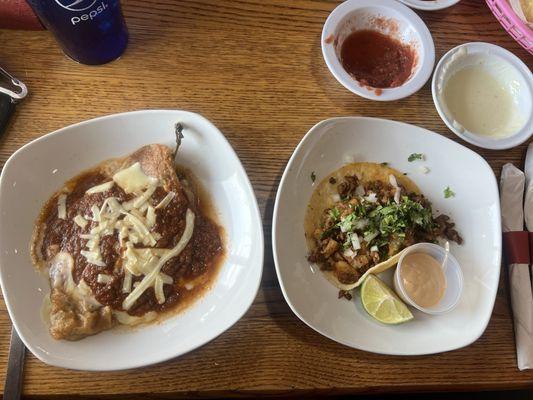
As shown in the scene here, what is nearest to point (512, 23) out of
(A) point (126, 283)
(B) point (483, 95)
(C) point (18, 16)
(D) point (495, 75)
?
(D) point (495, 75)

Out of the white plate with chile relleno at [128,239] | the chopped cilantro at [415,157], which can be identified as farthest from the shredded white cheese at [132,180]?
the chopped cilantro at [415,157]

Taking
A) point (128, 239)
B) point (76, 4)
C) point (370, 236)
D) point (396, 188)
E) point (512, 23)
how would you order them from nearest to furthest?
point (76, 4) < point (128, 239) < point (370, 236) < point (396, 188) < point (512, 23)

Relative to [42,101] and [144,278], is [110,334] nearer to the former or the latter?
[144,278]

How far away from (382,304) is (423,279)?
0.65ft

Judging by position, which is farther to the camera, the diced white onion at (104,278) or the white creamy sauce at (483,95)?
the white creamy sauce at (483,95)

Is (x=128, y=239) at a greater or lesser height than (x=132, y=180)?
lesser

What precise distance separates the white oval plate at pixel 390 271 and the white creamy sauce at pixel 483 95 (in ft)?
0.65

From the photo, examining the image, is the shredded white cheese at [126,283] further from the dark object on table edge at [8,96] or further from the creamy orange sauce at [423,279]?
the creamy orange sauce at [423,279]

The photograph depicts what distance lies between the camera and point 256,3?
6.99ft

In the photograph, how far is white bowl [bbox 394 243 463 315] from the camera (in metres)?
1.77

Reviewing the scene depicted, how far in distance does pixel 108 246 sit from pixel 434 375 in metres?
1.34

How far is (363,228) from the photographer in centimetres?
185

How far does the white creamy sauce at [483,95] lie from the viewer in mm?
2064

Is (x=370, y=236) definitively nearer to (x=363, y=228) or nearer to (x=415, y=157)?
(x=363, y=228)
